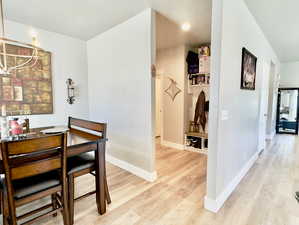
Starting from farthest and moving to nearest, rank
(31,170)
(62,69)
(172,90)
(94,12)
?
(172,90), (62,69), (94,12), (31,170)

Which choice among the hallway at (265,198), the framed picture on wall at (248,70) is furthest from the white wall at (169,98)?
the hallway at (265,198)

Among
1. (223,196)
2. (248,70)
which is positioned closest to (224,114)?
(223,196)

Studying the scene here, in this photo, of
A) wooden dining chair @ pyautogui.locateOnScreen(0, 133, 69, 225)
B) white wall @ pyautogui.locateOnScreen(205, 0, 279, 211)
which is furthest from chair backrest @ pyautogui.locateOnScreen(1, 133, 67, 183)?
white wall @ pyautogui.locateOnScreen(205, 0, 279, 211)

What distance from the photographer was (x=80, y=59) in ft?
11.7

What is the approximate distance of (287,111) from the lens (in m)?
5.62

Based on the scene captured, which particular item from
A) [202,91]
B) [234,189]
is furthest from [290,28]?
[234,189]

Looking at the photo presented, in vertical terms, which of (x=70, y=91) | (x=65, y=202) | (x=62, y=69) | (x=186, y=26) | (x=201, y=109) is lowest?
(x=65, y=202)

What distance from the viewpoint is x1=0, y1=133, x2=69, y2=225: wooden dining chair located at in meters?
1.14

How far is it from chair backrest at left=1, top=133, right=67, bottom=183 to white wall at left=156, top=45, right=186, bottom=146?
9.93 feet

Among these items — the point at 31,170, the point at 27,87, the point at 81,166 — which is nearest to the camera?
the point at 31,170

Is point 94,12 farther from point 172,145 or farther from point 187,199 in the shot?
point 172,145

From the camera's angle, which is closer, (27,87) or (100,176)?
(100,176)

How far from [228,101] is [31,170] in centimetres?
202

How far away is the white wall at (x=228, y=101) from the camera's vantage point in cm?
168
